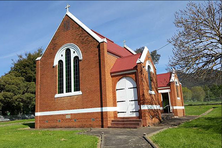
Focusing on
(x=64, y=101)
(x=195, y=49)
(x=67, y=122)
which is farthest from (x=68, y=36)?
(x=195, y=49)

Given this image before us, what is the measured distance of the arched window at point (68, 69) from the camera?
1769 centimetres

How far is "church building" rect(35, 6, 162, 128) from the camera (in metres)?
15.6

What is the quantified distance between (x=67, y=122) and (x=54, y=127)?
1720 mm

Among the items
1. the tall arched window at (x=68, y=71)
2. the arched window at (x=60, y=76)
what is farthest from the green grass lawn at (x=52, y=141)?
the arched window at (x=60, y=76)

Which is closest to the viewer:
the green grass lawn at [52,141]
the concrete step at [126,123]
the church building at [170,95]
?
the green grass lawn at [52,141]

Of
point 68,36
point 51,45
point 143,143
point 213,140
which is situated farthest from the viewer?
point 51,45

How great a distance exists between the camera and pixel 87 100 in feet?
54.1

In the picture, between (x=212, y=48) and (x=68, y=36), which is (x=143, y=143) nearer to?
(x=212, y=48)

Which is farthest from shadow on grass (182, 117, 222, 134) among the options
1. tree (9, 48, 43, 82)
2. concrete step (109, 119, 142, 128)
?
tree (9, 48, 43, 82)

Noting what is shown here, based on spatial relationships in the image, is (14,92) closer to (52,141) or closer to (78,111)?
(78,111)

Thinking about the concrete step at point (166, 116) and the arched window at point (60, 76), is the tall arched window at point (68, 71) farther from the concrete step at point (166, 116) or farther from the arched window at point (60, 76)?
the concrete step at point (166, 116)

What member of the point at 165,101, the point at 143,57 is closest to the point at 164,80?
the point at 165,101

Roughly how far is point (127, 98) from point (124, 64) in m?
3.19

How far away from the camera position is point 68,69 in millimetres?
18562
